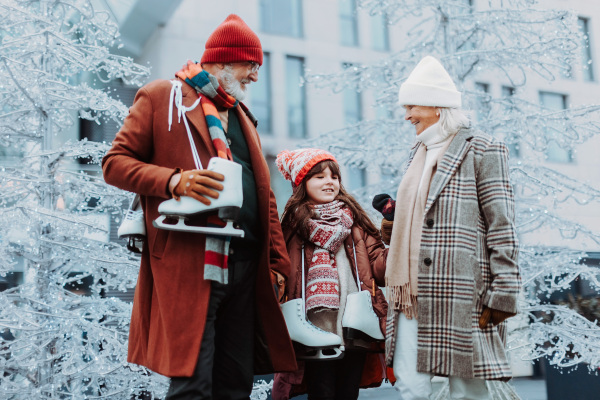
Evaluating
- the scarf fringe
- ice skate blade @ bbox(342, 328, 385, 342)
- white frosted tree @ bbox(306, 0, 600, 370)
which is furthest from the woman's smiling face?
white frosted tree @ bbox(306, 0, 600, 370)

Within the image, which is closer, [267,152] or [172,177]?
[172,177]

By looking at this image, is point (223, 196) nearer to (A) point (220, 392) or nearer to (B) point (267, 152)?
(A) point (220, 392)

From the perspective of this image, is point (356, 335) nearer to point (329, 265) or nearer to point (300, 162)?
point (329, 265)

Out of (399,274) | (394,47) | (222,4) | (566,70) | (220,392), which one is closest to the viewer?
(220,392)

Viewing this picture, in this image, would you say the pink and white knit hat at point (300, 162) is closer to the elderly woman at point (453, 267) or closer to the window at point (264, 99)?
the elderly woman at point (453, 267)

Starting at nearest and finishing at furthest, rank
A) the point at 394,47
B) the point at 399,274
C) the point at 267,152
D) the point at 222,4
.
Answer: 1. the point at 399,274
2. the point at 222,4
3. the point at 267,152
4. the point at 394,47

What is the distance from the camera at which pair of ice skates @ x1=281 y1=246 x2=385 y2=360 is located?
3.05 metres

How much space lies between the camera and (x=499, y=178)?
110 inches

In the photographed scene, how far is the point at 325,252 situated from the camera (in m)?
3.38

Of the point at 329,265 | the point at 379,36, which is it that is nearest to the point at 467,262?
the point at 329,265

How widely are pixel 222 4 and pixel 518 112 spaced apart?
598 centimetres

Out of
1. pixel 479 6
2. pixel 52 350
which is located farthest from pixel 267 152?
pixel 52 350

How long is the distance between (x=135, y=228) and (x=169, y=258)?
0.19 metres

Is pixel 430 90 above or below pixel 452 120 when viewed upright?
above
